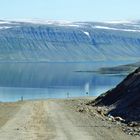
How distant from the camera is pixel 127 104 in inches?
1453

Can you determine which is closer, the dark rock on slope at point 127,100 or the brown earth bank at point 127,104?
the brown earth bank at point 127,104

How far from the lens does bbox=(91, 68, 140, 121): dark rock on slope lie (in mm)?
33750

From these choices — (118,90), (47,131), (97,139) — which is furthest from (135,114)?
(118,90)

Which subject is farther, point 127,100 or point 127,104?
→ point 127,100

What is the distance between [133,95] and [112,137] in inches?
596

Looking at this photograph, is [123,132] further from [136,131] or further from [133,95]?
[133,95]

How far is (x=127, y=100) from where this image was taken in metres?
38.3

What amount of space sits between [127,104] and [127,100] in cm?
146

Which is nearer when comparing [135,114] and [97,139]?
[97,139]

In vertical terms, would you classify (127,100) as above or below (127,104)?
above

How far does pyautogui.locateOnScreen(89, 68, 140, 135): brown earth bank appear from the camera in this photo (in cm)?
2983

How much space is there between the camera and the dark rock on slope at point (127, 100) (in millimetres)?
33750

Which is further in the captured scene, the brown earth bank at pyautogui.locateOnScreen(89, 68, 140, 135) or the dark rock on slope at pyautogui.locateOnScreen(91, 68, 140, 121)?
the dark rock on slope at pyautogui.locateOnScreen(91, 68, 140, 121)

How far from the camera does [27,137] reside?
74.9 ft
